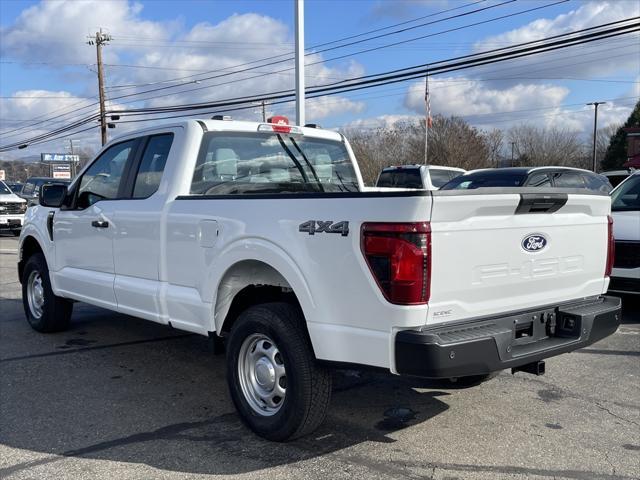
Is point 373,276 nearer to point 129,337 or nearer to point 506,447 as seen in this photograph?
point 506,447

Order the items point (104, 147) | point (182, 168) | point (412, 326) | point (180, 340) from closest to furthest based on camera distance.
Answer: point (412, 326)
point (182, 168)
point (104, 147)
point (180, 340)

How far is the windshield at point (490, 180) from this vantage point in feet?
32.4

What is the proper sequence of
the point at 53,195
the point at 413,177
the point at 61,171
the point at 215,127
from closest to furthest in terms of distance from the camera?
the point at 215,127 < the point at 53,195 < the point at 413,177 < the point at 61,171

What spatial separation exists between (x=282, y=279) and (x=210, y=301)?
654 millimetres

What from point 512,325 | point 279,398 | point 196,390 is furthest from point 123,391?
point 512,325

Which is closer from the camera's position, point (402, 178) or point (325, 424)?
point (325, 424)

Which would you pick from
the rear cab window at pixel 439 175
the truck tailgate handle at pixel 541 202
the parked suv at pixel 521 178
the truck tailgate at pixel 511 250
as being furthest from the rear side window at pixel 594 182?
the truck tailgate handle at pixel 541 202

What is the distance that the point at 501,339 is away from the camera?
3.36 meters

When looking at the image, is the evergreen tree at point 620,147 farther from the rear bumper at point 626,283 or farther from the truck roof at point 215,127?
the truck roof at point 215,127

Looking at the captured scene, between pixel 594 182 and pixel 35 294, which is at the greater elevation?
pixel 594 182

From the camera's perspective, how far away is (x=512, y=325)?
350 centimetres

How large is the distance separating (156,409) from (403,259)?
7.96ft

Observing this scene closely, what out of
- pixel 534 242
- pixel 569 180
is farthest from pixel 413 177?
pixel 534 242

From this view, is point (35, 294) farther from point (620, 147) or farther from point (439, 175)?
point (620, 147)
